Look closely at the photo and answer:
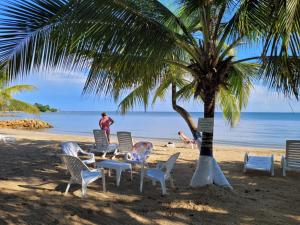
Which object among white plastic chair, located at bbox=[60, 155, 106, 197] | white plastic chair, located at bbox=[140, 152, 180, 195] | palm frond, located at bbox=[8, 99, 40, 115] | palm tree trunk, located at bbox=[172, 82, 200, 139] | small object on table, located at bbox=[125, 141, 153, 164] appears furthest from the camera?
palm frond, located at bbox=[8, 99, 40, 115]

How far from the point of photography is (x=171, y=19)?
5.19 meters

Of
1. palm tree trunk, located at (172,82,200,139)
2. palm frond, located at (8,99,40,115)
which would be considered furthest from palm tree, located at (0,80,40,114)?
palm tree trunk, located at (172,82,200,139)

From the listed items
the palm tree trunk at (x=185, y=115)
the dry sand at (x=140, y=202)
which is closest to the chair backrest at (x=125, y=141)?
the palm tree trunk at (x=185, y=115)

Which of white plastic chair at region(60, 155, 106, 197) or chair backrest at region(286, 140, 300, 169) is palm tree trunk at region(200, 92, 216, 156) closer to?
white plastic chair at region(60, 155, 106, 197)

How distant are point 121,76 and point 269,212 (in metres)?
3.00

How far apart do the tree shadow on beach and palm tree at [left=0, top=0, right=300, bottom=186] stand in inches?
27.8

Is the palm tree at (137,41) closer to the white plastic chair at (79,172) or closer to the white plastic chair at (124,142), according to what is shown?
the white plastic chair at (79,172)

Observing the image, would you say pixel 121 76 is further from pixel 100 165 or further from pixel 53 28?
pixel 100 165

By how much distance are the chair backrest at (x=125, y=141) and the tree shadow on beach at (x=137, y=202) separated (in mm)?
1948

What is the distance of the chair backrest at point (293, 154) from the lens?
7.43m

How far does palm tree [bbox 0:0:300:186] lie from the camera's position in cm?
407

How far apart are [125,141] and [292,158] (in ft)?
13.7

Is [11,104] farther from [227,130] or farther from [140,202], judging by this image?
[227,130]

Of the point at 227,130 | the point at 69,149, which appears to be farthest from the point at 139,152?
the point at 227,130
